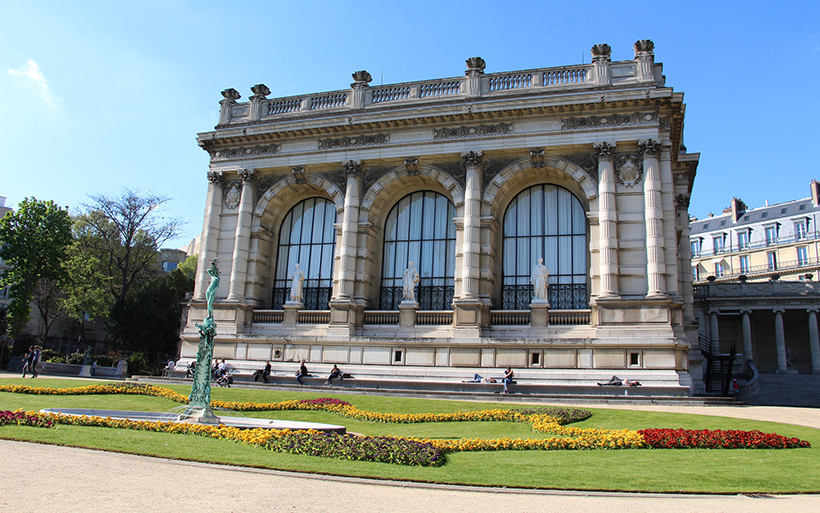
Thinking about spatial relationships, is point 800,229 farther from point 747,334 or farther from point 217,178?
point 217,178

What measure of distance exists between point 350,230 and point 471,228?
288 inches

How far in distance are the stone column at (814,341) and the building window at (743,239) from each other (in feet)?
93.7

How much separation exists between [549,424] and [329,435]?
721cm

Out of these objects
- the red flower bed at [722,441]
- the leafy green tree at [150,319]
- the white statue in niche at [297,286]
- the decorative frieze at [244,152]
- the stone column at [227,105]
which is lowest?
the red flower bed at [722,441]

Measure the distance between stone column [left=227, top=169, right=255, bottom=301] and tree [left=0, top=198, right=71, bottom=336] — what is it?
22.5 m

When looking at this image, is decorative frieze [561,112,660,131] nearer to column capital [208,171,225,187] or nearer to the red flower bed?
the red flower bed

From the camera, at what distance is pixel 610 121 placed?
3253cm

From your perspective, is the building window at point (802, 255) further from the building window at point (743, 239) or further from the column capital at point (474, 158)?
the column capital at point (474, 158)

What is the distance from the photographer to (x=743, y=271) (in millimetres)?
71625

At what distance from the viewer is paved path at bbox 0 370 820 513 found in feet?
27.1

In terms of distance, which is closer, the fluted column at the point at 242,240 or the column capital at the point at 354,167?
the column capital at the point at 354,167

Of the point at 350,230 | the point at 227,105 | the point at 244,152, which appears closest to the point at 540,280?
the point at 350,230

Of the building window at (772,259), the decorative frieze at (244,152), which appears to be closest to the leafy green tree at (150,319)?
the decorative frieze at (244,152)

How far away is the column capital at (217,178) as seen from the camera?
38812 mm
